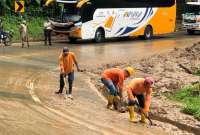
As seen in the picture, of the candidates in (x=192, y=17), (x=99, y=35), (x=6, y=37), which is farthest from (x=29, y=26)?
(x=192, y=17)

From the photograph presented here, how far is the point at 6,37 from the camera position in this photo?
36875 millimetres

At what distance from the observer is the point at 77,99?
19.8 m

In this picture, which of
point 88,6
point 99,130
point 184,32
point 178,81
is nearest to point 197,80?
point 178,81

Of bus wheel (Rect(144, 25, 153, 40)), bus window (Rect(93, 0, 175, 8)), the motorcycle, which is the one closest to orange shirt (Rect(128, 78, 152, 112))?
the motorcycle

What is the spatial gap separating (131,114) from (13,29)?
25690mm

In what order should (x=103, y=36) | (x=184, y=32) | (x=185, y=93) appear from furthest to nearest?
(x=184, y=32) → (x=103, y=36) → (x=185, y=93)

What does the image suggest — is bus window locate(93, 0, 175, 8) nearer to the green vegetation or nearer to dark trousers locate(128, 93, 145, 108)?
the green vegetation

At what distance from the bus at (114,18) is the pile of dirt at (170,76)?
717 centimetres

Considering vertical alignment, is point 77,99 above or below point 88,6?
below

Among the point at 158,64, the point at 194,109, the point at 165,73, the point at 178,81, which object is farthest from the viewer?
the point at 158,64

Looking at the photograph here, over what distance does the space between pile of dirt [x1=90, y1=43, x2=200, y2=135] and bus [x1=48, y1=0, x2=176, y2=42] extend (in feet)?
23.5

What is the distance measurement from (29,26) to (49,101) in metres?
25.1

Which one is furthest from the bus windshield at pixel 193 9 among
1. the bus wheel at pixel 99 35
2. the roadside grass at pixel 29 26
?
the roadside grass at pixel 29 26

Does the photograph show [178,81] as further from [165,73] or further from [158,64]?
[158,64]
